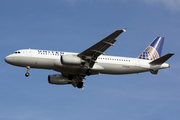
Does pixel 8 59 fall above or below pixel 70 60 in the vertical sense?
above

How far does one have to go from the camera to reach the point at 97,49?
4341 centimetres

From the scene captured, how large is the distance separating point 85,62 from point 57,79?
7755mm

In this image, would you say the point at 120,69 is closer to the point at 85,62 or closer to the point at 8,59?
the point at 85,62

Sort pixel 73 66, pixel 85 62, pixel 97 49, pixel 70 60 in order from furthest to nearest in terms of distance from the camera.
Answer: pixel 85 62 → pixel 73 66 → pixel 97 49 → pixel 70 60

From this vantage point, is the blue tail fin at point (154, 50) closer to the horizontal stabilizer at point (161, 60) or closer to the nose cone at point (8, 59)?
the horizontal stabilizer at point (161, 60)

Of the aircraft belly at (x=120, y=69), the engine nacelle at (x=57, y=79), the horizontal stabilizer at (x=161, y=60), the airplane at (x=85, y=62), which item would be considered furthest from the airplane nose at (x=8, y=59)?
the horizontal stabilizer at (x=161, y=60)

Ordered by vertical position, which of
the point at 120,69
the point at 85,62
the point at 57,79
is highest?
the point at 85,62

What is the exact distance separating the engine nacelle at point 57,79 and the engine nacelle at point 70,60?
7984 millimetres

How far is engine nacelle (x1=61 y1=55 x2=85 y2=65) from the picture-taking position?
4272cm

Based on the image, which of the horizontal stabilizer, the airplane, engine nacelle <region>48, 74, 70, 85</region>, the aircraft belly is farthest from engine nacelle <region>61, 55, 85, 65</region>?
the horizontal stabilizer

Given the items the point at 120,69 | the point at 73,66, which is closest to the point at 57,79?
the point at 73,66

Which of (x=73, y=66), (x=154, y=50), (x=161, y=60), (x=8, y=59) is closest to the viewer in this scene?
(x=8, y=59)

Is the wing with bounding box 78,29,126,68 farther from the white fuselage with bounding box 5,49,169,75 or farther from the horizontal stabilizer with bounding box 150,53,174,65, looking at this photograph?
the horizontal stabilizer with bounding box 150,53,174,65

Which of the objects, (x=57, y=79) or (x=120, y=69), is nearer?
(x=120, y=69)
